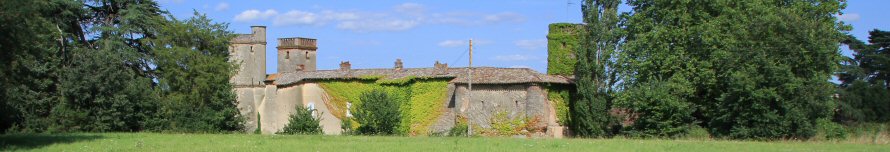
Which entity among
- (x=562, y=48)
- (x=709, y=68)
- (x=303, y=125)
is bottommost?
A: (x=303, y=125)

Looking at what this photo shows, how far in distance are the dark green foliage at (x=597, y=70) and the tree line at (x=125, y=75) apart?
1463 cm

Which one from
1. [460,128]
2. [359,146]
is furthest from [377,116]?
[359,146]

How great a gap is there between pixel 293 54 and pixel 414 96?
561 inches

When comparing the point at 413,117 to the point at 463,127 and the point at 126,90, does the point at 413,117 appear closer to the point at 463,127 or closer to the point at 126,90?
the point at 463,127

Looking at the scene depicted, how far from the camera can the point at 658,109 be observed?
4166 centimetres

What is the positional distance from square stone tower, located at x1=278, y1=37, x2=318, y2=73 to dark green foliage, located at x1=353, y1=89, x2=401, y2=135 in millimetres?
19088

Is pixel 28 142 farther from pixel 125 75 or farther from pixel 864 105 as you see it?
pixel 864 105

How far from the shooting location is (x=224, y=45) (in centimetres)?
4591

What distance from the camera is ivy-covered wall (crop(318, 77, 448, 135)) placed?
4803cm

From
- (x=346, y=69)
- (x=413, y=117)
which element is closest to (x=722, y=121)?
→ (x=413, y=117)

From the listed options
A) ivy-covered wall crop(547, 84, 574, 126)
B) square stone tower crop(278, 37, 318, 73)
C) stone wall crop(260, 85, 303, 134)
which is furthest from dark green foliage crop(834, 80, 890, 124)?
square stone tower crop(278, 37, 318, 73)

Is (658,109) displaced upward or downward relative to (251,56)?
downward

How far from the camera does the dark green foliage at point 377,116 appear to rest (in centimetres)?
4144

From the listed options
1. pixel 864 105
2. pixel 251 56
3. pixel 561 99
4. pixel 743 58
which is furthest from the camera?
pixel 251 56
